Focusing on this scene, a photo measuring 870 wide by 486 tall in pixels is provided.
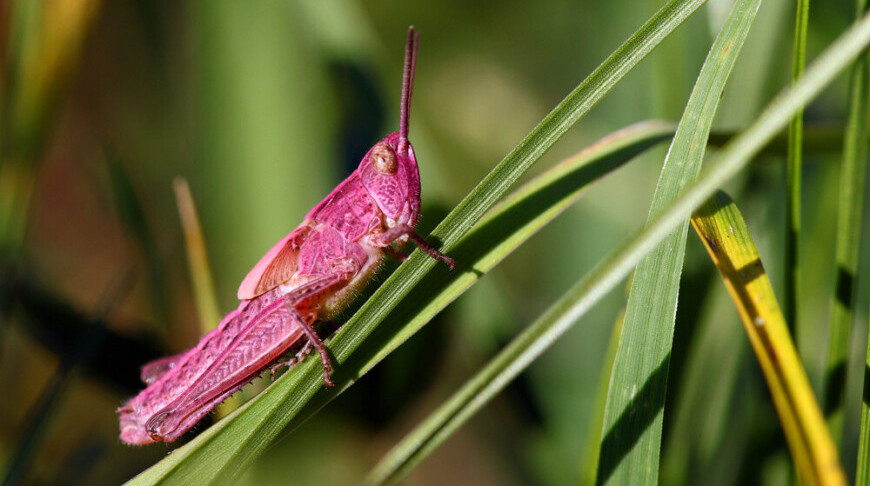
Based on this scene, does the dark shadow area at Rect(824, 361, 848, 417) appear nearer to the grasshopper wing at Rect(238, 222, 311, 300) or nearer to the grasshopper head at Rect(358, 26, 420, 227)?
the grasshopper head at Rect(358, 26, 420, 227)

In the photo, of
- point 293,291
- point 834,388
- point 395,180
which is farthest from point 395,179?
point 834,388

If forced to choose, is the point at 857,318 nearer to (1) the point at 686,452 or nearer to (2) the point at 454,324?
(1) the point at 686,452

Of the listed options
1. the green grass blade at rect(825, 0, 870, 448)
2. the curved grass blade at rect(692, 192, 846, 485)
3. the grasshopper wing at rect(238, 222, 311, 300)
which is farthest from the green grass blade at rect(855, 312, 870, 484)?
the grasshopper wing at rect(238, 222, 311, 300)

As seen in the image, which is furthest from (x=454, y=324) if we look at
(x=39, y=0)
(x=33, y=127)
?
(x=39, y=0)

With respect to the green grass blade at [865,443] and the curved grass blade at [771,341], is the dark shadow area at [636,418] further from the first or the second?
the green grass blade at [865,443]

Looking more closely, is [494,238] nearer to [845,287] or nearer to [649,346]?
[649,346]

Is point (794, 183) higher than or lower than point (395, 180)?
higher
